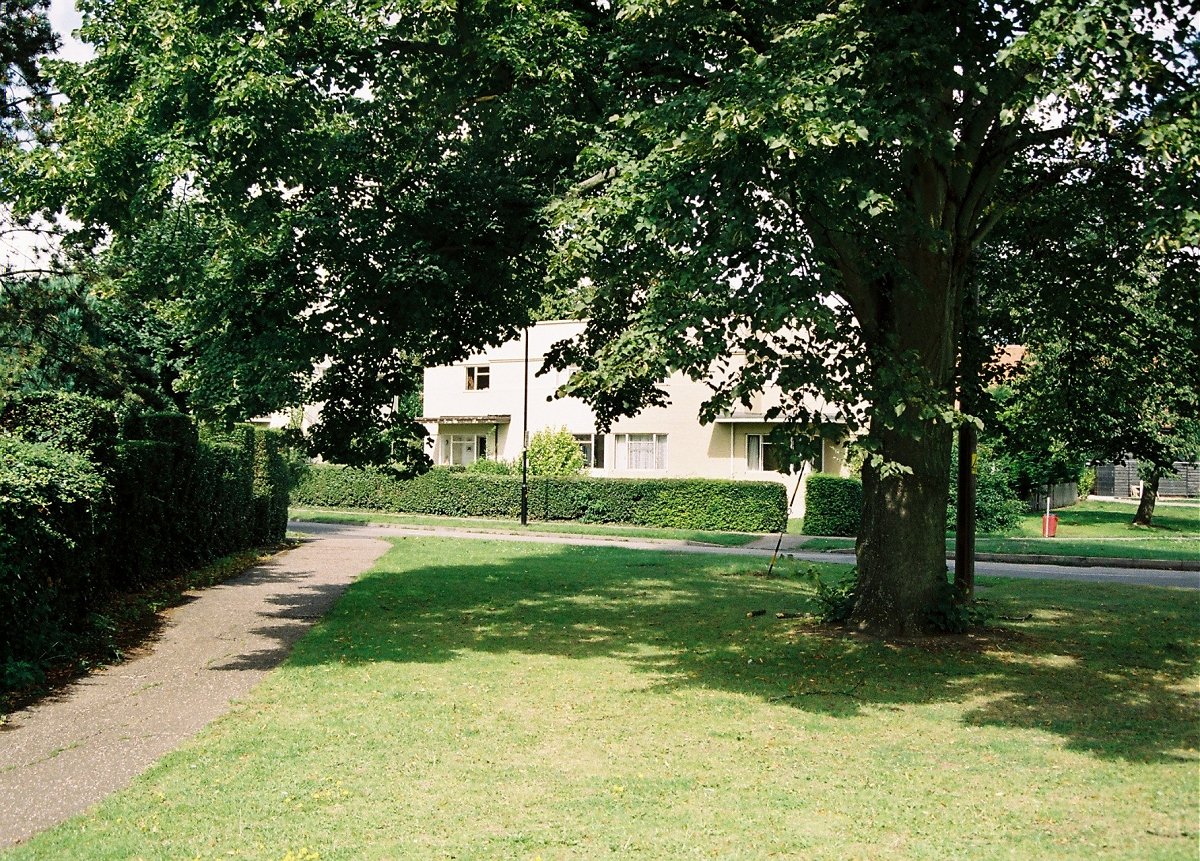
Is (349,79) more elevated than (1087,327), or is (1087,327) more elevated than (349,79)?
(349,79)

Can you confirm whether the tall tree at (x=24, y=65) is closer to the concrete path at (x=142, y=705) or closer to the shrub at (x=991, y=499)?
the concrete path at (x=142, y=705)

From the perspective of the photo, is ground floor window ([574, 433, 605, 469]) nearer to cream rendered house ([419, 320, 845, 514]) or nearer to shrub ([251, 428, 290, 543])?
cream rendered house ([419, 320, 845, 514])

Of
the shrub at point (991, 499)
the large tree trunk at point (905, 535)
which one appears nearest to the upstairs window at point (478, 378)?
the shrub at point (991, 499)

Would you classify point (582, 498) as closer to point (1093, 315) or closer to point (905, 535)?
point (1093, 315)

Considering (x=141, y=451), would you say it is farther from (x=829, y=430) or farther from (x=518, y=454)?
(x=518, y=454)

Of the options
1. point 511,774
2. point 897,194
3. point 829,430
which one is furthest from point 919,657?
point 511,774

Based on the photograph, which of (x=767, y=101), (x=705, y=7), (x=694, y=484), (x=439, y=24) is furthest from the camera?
(x=694, y=484)

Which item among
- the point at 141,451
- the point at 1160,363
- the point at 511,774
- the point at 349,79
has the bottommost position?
the point at 511,774

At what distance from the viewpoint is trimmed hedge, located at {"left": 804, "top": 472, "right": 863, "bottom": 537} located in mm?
30656

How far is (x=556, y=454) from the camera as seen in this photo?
128 feet

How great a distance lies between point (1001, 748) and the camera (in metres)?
7.50

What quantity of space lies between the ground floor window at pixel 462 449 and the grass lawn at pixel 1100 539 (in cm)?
1839

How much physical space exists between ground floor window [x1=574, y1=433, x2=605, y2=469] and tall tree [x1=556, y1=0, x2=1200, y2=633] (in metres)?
28.2

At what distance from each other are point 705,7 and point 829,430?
4.28 metres
